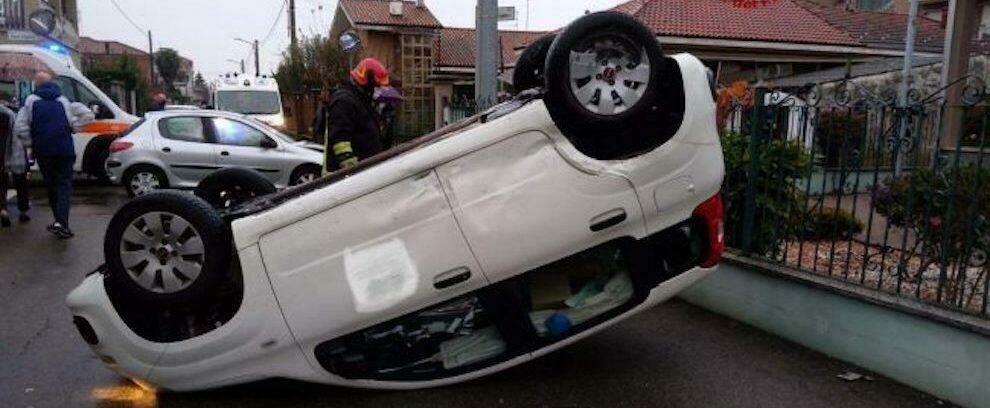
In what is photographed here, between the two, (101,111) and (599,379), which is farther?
(101,111)

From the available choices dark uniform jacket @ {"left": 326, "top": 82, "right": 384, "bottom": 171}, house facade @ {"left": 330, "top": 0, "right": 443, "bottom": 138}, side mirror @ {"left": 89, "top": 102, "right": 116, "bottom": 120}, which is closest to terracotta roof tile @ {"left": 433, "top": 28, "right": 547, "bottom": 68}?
house facade @ {"left": 330, "top": 0, "right": 443, "bottom": 138}

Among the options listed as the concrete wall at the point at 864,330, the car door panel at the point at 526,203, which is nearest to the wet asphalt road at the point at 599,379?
the concrete wall at the point at 864,330

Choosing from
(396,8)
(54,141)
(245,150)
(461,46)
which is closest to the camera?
(54,141)

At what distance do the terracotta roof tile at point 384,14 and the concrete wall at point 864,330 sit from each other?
25969 millimetres

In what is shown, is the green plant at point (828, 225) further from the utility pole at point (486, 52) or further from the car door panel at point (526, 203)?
the utility pole at point (486, 52)

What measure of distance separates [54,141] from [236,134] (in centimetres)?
361

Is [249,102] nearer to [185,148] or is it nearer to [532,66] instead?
[185,148]

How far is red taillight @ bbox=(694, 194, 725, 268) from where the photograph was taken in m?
3.79

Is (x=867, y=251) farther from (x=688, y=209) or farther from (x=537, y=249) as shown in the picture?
(x=537, y=249)

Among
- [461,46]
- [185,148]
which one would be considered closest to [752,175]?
[185,148]

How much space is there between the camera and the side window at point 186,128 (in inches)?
444

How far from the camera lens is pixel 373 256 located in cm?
350

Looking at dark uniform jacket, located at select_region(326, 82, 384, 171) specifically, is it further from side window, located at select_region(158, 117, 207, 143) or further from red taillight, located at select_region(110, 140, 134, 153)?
red taillight, located at select_region(110, 140, 134, 153)

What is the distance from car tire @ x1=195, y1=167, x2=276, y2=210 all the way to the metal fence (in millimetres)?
3214
